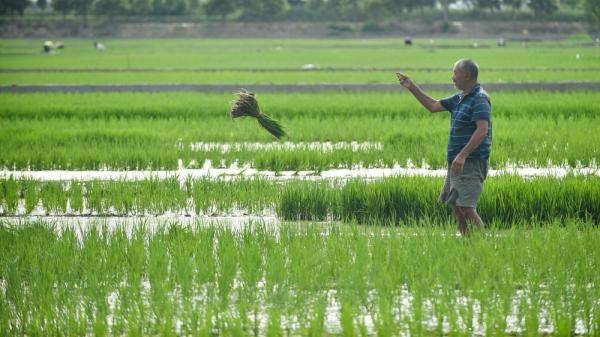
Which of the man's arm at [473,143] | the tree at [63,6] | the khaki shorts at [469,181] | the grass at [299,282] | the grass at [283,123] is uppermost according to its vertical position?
the man's arm at [473,143]

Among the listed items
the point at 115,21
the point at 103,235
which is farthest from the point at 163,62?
the point at 115,21

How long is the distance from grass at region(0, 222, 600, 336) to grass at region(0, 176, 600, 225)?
1.44 meters

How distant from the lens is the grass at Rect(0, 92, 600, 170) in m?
12.9

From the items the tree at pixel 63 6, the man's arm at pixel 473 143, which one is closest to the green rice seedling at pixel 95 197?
the man's arm at pixel 473 143

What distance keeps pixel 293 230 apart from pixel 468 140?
1.46 meters

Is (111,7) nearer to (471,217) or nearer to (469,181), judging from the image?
(471,217)

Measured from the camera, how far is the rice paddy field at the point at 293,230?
540cm

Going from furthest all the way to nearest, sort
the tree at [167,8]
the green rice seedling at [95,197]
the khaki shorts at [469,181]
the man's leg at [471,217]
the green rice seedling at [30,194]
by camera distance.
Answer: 1. the tree at [167,8]
2. the green rice seedling at [30,194]
3. the green rice seedling at [95,197]
4. the man's leg at [471,217]
5. the khaki shorts at [469,181]

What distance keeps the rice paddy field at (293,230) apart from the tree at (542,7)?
268 feet

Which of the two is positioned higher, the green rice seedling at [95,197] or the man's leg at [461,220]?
the man's leg at [461,220]

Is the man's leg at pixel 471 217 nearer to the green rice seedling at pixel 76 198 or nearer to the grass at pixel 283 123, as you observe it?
the green rice seedling at pixel 76 198

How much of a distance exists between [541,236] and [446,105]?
1057mm

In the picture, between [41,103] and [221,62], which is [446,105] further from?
[221,62]

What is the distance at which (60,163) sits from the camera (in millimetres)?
13070
